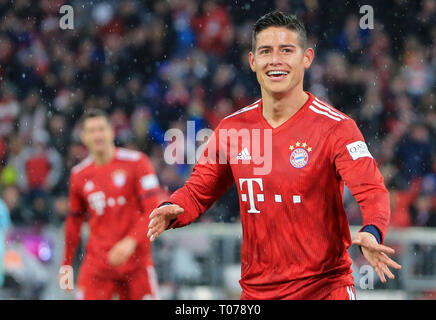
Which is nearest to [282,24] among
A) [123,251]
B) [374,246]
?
[374,246]

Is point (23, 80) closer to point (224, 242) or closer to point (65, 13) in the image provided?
point (65, 13)

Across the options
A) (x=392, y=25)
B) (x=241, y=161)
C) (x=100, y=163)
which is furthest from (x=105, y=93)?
(x=241, y=161)

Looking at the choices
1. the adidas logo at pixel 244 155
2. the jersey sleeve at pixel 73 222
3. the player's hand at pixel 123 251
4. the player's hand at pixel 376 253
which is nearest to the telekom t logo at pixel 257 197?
the adidas logo at pixel 244 155

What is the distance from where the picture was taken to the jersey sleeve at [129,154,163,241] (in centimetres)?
673

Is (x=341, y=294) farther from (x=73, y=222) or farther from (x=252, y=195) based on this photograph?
(x=73, y=222)

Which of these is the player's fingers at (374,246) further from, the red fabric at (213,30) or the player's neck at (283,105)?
the red fabric at (213,30)

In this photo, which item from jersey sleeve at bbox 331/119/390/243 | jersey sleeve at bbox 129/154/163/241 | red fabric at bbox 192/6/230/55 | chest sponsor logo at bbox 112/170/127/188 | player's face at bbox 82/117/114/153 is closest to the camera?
jersey sleeve at bbox 331/119/390/243

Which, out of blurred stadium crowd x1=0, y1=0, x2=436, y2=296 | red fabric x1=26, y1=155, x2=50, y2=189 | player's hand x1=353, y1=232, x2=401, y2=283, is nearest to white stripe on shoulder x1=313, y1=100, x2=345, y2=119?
player's hand x1=353, y1=232, x2=401, y2=283

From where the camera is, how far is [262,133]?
14.0 feet

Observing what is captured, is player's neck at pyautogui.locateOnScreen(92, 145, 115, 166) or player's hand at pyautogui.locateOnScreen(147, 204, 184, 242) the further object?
player's neck at pyautogui.locateOnScreen(92, 145, 115, 166)

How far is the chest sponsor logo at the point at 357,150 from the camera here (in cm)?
389

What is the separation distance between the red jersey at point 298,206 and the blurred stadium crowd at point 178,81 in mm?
5552

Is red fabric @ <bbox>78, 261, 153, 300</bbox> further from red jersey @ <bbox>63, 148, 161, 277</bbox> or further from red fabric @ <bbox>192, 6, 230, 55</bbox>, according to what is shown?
red fabric @ <bbox>192, 6, 230, 55</bbox>

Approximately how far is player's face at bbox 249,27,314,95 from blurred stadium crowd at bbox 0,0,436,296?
5.60m
